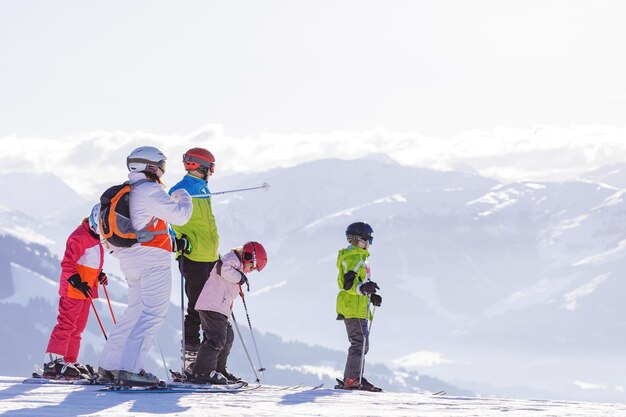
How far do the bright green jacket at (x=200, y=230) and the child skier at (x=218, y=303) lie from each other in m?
0.51

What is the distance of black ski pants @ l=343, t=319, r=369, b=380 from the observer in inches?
508

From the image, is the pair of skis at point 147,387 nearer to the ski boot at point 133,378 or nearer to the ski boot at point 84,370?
the ski boot at point 133,378

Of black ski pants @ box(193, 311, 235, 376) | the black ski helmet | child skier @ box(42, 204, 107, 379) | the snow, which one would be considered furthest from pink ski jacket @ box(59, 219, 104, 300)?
the black ski helmet

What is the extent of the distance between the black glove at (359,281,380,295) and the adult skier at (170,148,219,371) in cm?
195

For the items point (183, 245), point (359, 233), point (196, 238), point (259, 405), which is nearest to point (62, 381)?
point (183, 245)

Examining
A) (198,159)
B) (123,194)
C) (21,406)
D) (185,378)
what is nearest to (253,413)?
(21,406)

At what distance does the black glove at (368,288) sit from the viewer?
1248 centimetres

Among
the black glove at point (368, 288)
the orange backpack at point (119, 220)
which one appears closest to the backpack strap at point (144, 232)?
the orange backpack at point (119, 220)

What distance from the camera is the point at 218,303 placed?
11.2 meters

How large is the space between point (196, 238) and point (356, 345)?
2.65 metres

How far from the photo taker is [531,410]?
9.77 m

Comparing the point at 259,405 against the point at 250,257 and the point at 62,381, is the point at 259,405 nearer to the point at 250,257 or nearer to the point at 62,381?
the point at 250,257

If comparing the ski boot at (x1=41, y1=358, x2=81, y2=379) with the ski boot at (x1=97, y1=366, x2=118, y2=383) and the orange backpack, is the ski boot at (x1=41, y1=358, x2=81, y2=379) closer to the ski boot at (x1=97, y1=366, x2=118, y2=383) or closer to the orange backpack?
the ski boot at (x1=97, y1=366, x2=118, y2=383)

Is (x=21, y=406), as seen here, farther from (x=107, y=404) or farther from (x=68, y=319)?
(x=68, y=319)
